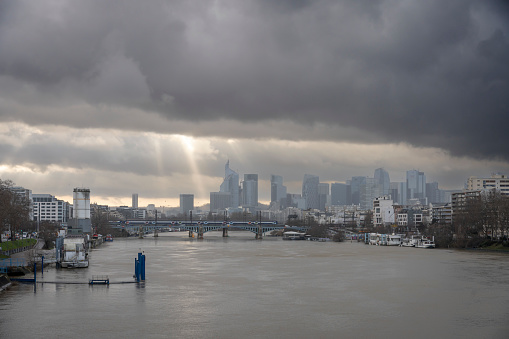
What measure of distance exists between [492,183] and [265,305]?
156 m

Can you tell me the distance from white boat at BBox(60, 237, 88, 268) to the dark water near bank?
1897mm

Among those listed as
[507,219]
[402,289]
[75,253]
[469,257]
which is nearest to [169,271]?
[75,253]

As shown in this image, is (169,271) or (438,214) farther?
(438,214)

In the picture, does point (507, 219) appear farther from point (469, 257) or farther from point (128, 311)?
point (128, 311)

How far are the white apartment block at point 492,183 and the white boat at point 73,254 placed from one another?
136575 mm

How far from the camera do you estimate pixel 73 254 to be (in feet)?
203

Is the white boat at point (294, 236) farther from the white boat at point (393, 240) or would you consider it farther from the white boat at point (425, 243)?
the white boat at point (425, 243)

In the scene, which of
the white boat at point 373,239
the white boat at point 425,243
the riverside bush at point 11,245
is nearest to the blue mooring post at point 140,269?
the riverside bush at point 11,245

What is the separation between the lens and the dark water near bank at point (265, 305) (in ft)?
102

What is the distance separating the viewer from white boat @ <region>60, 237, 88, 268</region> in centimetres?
6097

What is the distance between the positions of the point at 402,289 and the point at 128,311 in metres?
22.1

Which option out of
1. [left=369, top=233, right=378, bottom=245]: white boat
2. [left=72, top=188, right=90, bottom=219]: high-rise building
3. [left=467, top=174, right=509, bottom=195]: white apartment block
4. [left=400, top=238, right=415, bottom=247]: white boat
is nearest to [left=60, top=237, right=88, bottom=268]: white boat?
[left=72, top=188, right=90, bottom=219]: high-rise building

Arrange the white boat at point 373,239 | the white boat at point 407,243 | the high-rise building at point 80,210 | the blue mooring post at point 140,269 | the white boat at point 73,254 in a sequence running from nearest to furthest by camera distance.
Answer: the blue mooring post at point 140,269 → the white boat at point 73,254 → the high-rise building at point 80,210 → the white boat at point 407,243 → the white boat at point 373,239

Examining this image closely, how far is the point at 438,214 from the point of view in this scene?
186m
